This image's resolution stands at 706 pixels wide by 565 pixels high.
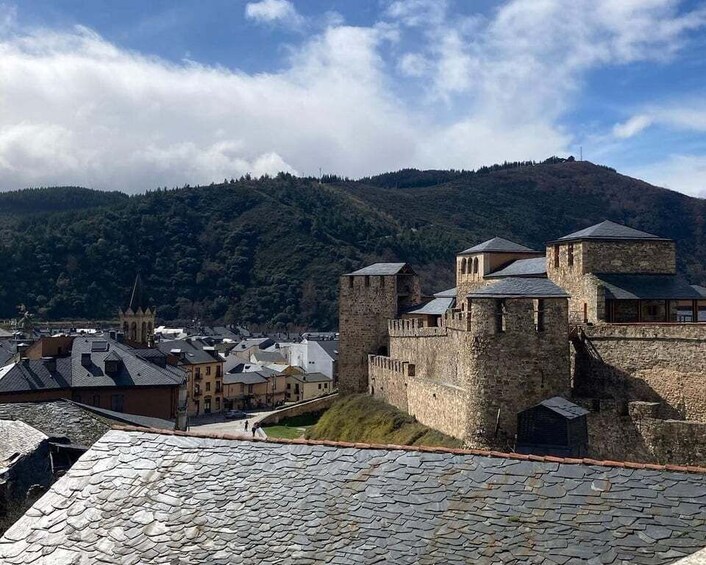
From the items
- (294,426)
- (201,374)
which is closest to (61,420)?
(294,426)

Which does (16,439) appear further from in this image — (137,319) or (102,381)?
(137,319)

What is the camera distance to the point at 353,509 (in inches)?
335

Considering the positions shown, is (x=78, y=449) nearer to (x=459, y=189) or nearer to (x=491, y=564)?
(x=491, y=564)

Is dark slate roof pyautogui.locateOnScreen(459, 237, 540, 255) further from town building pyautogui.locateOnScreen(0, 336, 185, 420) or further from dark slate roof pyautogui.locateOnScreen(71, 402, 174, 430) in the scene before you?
dark slate roof pyautogui.locateOnScreen(71, 402, 174, 430)

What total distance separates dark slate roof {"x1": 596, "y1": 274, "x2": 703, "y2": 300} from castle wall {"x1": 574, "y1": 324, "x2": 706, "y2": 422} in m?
1.74

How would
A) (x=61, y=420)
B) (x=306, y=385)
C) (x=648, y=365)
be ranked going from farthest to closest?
(x=306, y=385), (x=648, y=365), (x=61, y=420)

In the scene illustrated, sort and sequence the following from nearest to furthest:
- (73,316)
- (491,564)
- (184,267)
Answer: (491,564), (73,316), (184,267)

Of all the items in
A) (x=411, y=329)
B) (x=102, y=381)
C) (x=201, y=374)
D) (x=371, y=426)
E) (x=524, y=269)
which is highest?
(x=524, y=269)

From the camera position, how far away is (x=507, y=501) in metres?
8.22

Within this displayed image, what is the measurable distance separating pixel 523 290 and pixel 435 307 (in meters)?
Answer: 18.4

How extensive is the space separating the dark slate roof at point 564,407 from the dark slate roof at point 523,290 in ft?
10.8

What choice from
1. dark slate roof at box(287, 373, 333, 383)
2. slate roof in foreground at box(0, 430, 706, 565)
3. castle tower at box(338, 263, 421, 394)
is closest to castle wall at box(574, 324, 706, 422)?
slate roof in foreground at box(0, 430, 706, 565)

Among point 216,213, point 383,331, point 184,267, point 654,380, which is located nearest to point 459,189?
point 216,213

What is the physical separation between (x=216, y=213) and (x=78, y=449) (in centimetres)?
13393
